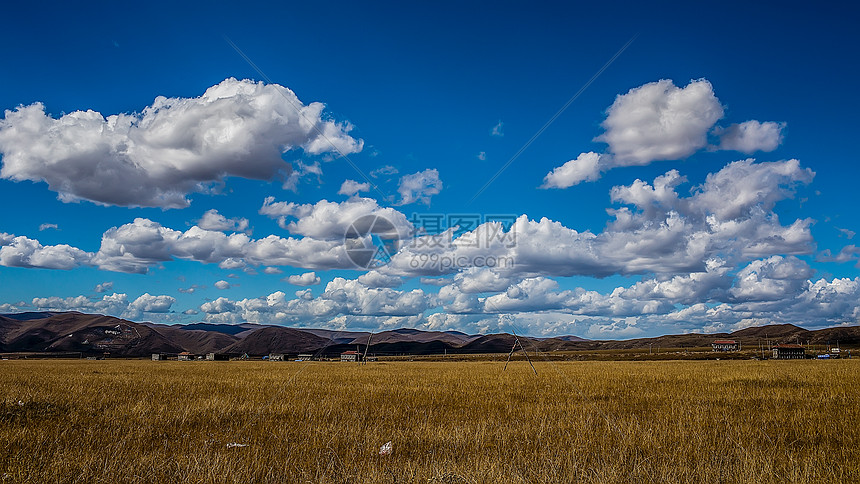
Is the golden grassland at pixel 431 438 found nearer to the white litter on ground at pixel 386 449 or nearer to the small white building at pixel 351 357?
the white litter on ground at pixel 386 449

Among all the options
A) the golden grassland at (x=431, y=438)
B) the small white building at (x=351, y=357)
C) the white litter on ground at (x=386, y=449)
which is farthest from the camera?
the small white building at (x=351, y=357)

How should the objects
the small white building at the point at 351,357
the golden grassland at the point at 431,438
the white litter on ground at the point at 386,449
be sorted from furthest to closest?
the small white building at the point at 351,357
the white litter on ground at the point at 386,449
the golden grassland at the point at 431,438

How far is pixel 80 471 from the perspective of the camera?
8.15 metres

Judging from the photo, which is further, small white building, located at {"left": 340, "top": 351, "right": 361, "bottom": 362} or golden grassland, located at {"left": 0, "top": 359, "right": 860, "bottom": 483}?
small white building, located at {"left": 340, "top": 351, "right": 361, "bottom": 362}

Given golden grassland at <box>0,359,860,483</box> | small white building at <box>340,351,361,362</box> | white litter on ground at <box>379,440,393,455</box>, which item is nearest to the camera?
golden grassland at <box>0,359,860,483</box>

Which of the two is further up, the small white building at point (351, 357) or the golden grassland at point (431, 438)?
the golden grassland at point (431, 438)

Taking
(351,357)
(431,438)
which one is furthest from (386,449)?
(351,357)

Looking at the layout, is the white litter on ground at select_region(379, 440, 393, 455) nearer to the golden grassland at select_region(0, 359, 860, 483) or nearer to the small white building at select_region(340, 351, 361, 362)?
the golden grassland at select_region(0, 359, 860, 483)

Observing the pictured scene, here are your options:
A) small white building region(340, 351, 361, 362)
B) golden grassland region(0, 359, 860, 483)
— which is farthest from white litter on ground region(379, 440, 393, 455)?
small white building region(340, 351, 361, 362)

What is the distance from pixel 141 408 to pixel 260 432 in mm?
4903

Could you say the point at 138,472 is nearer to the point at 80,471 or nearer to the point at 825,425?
the point at 80,471

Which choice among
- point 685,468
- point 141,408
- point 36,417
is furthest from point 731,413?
point 36,417

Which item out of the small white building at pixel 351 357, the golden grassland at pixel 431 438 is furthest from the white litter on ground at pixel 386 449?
the small white building at pixel 351 357

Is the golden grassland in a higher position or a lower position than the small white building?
higher
